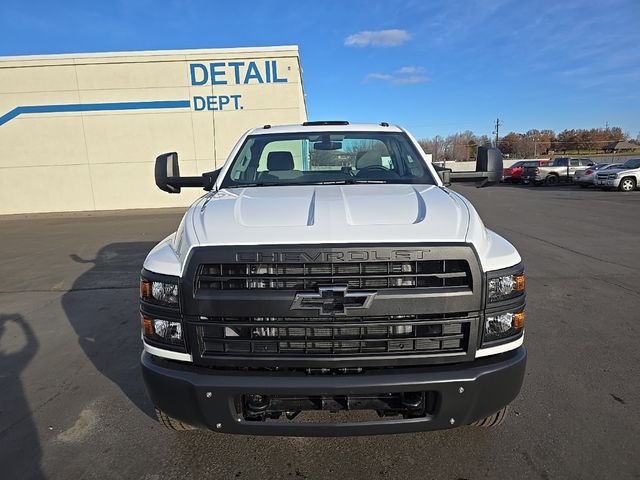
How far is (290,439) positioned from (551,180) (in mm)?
31181

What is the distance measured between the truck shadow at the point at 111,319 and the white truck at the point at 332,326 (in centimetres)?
127

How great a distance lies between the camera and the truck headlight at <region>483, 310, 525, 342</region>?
2105 millimetres

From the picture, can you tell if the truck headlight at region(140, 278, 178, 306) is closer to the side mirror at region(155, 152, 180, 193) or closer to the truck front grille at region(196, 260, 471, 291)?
the truck front grille at region(196, 260, 471, 291)

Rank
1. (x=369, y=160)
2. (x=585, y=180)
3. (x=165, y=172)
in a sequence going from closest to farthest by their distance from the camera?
(x=165, y=172), (x=369, y=160), (x=585, y=180)

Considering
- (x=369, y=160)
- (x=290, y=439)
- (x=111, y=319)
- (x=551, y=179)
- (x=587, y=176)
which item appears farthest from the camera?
(x=551, y=179)

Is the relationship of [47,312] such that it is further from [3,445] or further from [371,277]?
[371,277]

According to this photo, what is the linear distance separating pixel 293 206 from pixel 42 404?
98.1 inches

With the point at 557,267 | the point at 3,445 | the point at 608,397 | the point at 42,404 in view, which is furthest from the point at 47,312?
the point at 557,267

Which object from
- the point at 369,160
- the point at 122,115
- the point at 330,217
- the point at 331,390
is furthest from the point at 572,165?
the point at 331,390

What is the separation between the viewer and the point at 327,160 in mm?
3668

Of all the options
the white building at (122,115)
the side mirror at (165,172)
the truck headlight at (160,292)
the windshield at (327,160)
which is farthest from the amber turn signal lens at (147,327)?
the white building at (122,115)

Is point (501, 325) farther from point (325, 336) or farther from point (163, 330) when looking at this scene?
point (163, 330)

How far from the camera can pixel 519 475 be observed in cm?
228

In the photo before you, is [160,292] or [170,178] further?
[170,178]
